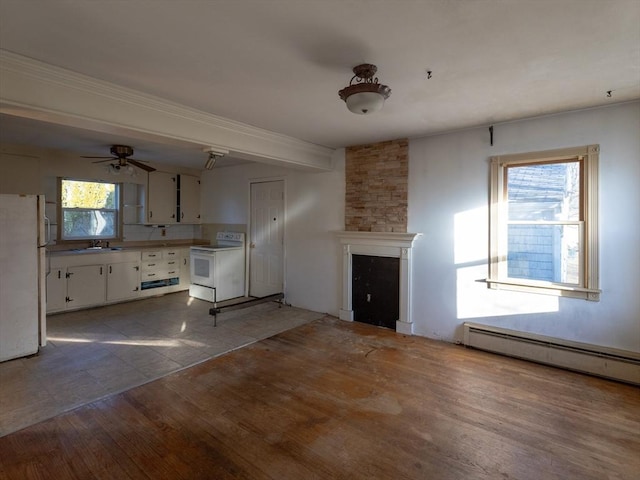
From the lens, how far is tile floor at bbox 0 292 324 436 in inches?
99.9

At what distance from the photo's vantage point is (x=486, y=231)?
3568 mm

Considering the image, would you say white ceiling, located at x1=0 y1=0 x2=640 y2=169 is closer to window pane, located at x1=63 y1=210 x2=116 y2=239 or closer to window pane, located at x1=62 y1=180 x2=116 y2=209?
window pane, located at x1=62 y1=180 x2=116 y2=209

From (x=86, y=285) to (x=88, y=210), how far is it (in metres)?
1.38

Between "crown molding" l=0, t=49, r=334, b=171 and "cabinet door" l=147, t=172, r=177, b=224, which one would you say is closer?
"crown molding" l=0, t=49, r=334, b=171

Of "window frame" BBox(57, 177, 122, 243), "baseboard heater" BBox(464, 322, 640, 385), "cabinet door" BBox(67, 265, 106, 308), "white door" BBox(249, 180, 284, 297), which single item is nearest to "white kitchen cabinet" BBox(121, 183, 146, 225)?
"window frame" BBox(57, 177, 122, 243)

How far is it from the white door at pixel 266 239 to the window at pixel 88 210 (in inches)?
98.6

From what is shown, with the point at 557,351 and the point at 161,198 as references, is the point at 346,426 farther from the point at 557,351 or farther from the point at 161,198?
the point at 161,198

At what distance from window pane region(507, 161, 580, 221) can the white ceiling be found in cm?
59

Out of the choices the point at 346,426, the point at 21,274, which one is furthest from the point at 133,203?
the point at 346,426

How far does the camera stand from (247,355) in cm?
338

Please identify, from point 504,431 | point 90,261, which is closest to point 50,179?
point 90,261

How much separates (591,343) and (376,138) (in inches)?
122

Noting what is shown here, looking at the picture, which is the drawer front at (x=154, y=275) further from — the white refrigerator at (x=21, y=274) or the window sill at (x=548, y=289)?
the window sill at (x=548, y=289)

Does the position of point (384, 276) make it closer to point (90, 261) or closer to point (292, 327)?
point (292, 327)
